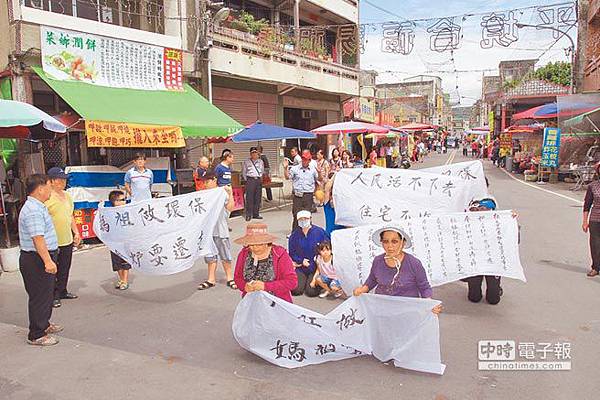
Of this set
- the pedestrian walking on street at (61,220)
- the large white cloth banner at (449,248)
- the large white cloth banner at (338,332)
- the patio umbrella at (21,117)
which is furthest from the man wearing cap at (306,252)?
the patio umbrella at (21,117)

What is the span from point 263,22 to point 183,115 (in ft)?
25.0

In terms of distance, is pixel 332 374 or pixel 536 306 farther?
pixel 536 306

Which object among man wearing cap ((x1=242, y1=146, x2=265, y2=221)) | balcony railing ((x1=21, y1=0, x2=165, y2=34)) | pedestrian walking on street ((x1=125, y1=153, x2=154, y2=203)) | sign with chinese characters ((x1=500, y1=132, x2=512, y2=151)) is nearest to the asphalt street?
pedestrian walking on street ((x1=125, y1=153, x2=154, y2=203))

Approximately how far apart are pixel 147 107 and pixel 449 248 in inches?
321

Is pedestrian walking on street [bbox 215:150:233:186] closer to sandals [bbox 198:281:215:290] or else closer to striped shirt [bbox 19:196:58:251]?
sandals [bbox 198:281:215:290]

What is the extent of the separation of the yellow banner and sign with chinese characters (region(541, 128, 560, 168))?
15759 millimetres

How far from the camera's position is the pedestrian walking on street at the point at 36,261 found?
15.9 feet

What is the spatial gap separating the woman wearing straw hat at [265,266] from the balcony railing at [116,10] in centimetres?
884

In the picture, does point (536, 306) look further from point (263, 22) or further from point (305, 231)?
point (263, 22)

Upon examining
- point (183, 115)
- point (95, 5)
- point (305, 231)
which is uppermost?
point (95, 5)

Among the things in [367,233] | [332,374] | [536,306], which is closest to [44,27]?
[367,233]

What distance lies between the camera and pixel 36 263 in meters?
4.96

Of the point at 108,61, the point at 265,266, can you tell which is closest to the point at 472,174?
the point at 265,266

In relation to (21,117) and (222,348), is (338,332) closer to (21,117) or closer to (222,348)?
(222,348)
